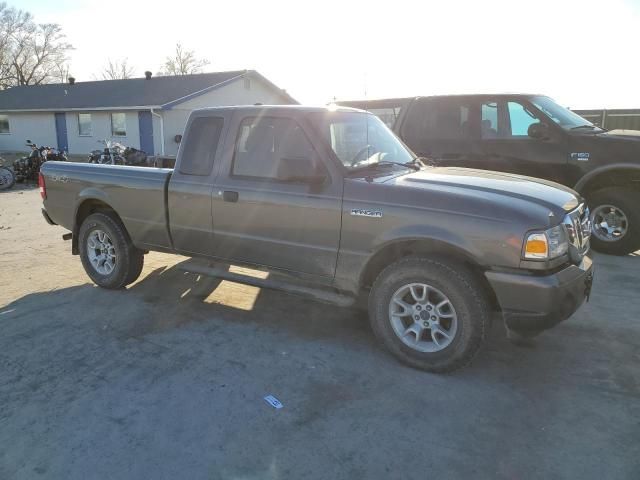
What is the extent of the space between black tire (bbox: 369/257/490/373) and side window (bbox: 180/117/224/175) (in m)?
2.01

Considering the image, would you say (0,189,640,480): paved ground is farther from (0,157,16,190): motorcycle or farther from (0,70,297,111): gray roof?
(0,70,297,111): gray roof

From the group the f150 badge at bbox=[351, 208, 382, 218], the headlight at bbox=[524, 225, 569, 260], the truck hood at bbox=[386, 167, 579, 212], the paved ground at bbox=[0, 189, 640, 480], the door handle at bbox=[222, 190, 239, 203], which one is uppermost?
the truck hood at bbox=[386, 167, 579, 212]

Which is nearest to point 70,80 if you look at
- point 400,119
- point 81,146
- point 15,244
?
point 81,146

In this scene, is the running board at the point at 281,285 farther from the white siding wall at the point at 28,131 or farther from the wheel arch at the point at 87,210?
the white siding wall at the point at 28,131

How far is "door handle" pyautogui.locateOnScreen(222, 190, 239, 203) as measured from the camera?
4.26 metres

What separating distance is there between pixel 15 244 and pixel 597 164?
28.1 feet

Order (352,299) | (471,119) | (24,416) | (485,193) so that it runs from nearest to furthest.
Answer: (24,416) < (485,193) < (352,299) < (471,119)

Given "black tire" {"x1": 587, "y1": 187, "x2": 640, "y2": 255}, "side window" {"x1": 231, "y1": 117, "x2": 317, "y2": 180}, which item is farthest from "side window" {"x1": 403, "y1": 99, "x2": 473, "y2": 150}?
"side window" {"x1": 231, "y1": 117, "x2": 317, "y2": 180}

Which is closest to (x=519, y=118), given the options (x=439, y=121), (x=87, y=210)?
(x=439, y=121)

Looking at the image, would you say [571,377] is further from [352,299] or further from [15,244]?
[15,244]

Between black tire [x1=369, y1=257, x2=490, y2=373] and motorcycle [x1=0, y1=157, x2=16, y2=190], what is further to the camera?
motorcycle [x1=0, y1=157, x2=16, y2=190]

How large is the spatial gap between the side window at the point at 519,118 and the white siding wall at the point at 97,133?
21.9 metres

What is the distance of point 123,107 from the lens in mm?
24281

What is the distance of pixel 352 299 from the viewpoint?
12.6 ft
